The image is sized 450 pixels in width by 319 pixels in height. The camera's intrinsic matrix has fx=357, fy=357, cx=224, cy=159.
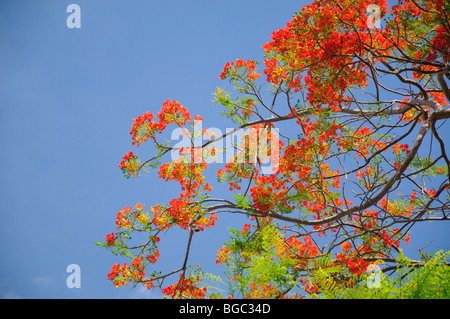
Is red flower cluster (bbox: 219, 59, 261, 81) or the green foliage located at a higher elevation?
red flower cluster (bbox: 219, 59, 261, 81)

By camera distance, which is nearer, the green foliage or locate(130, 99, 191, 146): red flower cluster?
the green foliage

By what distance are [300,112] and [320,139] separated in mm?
Answer: 366

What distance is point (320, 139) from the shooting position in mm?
3293

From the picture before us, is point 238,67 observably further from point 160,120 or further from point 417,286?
point 417,286

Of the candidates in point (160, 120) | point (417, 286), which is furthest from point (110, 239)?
point (417, 286)

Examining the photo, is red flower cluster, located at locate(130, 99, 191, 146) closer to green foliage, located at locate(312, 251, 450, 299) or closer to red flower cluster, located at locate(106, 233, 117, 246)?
red flower cluster, located at locate(106, 233, 117, 246)

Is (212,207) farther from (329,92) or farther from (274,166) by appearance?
(329,92)

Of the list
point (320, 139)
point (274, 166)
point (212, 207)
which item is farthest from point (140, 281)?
point (320, 139)

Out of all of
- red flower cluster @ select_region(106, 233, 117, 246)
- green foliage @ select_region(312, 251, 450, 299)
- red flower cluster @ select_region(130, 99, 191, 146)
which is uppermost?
red flower cluster @ select_region(130, 99, 191, 146)

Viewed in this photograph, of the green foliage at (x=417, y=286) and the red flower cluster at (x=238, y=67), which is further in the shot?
the red flower cluster at (x=238, y=67)

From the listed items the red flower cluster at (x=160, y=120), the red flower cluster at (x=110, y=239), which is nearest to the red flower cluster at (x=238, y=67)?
the red flower cluster at (x=160, y=120)

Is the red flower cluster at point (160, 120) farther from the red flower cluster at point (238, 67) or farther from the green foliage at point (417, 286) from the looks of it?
the green foliage at point (417, 286)

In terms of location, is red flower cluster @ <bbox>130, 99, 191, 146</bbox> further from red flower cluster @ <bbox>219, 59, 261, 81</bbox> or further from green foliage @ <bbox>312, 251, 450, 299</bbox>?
green foliage @ <bbox>312, 251, 450, 299</bbox>

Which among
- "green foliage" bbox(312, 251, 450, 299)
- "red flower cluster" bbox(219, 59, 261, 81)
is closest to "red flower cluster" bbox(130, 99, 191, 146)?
"red flower cluster" bbox(219, 59, 261, 81)
